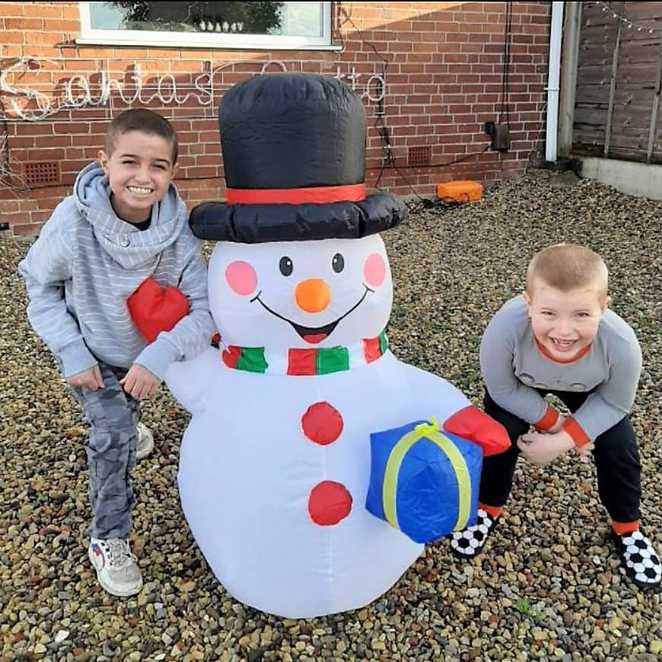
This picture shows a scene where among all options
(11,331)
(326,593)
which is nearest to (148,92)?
(11,331)

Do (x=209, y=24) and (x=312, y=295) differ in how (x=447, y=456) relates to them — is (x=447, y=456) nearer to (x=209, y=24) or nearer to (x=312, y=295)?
(x=312, y=295)

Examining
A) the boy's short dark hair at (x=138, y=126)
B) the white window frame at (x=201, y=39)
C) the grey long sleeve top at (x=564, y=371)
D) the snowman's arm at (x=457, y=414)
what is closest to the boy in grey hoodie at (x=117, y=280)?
the boy's short dark hair at (x=138, y=126)

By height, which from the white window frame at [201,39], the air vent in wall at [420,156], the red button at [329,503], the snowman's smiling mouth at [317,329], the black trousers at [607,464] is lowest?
the black trousers at [607,464]

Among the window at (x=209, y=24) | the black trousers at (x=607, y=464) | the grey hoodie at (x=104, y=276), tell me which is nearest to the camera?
the grey hoodie at (x=104, y=276)

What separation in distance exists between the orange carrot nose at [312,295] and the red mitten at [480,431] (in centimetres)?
49

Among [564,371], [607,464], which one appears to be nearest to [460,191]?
A: [607,464]

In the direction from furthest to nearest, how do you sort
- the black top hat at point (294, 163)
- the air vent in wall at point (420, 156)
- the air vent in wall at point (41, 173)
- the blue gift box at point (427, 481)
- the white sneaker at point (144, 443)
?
the air vent in wall at point (420, 156) < the air vent in wall at point (41, 173) < the white sneaker at point (144, 443) < the black top hat at point (294, 163) < the blue gift box at point (427, 481)

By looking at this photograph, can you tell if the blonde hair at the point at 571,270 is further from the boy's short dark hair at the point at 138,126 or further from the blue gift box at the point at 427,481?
the boy's short dark hair at the point at 138,126

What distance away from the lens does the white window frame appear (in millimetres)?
6672

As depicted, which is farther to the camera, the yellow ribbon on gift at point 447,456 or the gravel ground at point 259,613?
the gravel ground at point 259,613

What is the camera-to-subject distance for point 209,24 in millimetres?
7238

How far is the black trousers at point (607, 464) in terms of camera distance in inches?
104

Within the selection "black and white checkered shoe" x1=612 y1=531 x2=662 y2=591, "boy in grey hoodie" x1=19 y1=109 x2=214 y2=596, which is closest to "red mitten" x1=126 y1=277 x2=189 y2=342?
"boy in grey hoodie" x1=19 y1=109 x2=214 y2=596

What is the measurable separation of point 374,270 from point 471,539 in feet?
3.74
